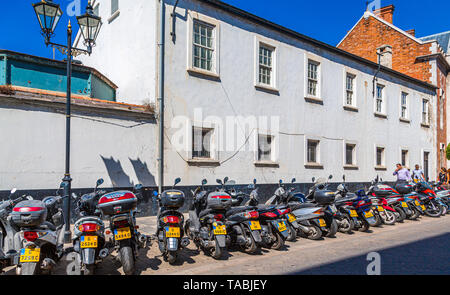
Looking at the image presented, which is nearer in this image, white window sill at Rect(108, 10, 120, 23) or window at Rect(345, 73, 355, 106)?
white window sill at Rect(108, 10, 120, 23)

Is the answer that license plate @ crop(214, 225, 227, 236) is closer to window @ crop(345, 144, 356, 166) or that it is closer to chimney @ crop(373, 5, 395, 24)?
window @ crop(345, 144, 356, 166)

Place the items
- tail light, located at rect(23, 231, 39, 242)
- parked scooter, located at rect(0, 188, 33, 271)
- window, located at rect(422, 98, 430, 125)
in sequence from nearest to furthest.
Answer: tail light, located at rect(23, 231, 39, 242), parked scooter, located at rect(0, 188, 33, 271), window, located at rect(422, 98, 430, 125)

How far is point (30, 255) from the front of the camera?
4.34m

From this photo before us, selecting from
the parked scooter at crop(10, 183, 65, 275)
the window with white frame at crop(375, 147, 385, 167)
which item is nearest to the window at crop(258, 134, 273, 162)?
the window with white frame at crop(375, 147, 385, 167)

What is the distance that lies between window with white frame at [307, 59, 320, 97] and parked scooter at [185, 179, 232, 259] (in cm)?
1067

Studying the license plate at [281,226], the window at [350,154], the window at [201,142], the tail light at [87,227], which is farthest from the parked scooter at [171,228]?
the window at [350,154]

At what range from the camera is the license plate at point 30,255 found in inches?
170

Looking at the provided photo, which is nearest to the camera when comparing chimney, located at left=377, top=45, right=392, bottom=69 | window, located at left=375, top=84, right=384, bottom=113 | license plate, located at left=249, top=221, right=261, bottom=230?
license plate, located at left=249, top=221, right=261, bottom=230

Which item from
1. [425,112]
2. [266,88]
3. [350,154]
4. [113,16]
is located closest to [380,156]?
[350,154]

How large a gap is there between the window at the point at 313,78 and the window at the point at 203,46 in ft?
18.3

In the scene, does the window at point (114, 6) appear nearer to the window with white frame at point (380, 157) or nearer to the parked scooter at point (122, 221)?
the parked scooter at point (122, 221)

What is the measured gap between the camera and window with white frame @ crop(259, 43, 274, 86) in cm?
1420
